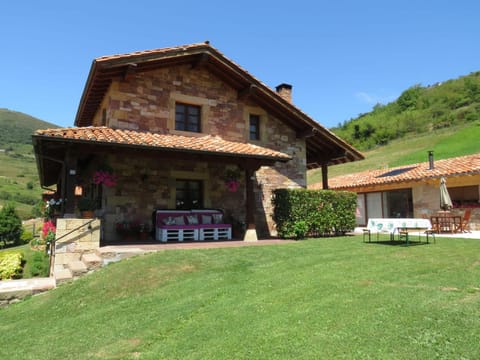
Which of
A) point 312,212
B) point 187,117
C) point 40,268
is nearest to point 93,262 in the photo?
point 40,268

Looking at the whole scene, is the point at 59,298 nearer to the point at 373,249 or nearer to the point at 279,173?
the point at 373,249

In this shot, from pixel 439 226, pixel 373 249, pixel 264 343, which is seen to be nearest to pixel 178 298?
pixel 264 343

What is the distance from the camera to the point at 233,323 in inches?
171

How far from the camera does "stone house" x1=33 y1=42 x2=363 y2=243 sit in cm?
971

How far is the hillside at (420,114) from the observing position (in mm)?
56347

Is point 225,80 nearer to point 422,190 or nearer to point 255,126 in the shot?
point 255,126

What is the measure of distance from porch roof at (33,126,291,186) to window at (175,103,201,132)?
55cm

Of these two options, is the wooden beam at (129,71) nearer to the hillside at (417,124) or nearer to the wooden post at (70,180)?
the wooden post at (70,180)

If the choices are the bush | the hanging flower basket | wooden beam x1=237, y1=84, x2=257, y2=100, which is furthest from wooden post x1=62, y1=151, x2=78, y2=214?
wooden beam x1=237, y1=84, x2=257, y2=100

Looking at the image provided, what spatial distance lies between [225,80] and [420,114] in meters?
59.4

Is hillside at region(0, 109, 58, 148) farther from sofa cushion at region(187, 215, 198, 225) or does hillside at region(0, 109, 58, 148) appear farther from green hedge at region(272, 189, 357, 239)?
green hedge at region(272, 189, 357, 239)

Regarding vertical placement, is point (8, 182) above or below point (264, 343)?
above

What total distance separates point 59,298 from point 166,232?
4.06 m

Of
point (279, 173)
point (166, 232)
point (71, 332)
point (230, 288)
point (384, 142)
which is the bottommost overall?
point (71, 332)
